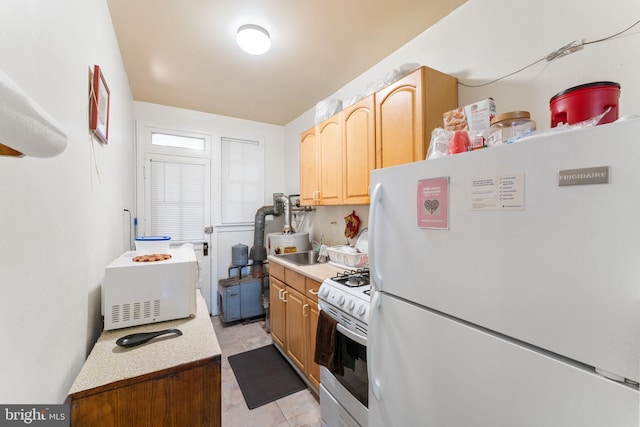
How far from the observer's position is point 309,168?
269cm

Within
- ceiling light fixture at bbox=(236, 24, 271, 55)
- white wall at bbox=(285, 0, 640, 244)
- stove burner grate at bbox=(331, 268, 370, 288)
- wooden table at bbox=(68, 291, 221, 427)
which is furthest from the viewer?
ceiling light fixture at bbox=(236, 24, 271, 55)

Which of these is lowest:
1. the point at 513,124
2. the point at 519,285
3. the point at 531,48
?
the point at 519,285

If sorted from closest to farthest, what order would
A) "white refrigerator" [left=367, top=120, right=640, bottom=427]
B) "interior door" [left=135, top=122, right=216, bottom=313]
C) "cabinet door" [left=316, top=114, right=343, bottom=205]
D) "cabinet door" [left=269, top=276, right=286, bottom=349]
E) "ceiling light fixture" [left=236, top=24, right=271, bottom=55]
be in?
"white refrigerator" [left=367, top=120, right=640, bottom=427] → "ceiling light fixture" [left=236, top=24, right=271, bottom=55] → "cabinet door" [left=316, top=114, right=343, bottom=205] → "cabinet door" [left=269, top=276, right=286, bottom=349] → "interior door" [left=135, top=122, right=216, bottom=313]

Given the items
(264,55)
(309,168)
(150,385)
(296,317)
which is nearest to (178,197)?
(309,168)

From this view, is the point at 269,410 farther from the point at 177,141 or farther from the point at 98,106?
the point at 177,141

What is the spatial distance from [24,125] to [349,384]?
1.64m

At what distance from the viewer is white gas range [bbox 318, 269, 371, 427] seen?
1.32m

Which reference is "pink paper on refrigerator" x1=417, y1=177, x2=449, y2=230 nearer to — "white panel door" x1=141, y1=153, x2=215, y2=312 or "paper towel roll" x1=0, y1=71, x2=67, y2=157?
"paper towel roll" x1=0, y1=71, x2=67, y2=157

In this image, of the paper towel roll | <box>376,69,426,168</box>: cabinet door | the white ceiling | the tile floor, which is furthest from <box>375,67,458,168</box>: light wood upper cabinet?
the tile floor

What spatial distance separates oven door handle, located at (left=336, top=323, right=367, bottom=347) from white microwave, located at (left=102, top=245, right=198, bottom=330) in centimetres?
81

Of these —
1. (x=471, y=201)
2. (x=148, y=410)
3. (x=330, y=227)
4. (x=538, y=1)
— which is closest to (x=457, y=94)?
(x=538, y=1)

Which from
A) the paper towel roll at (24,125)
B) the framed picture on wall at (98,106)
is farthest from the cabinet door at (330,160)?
the paper towel roll at (24,125)

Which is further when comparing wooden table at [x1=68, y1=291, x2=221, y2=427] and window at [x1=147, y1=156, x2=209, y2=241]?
window at [x1=147, y1=156, x2=209, y2=241]

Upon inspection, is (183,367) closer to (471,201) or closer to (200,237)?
(471,201)
